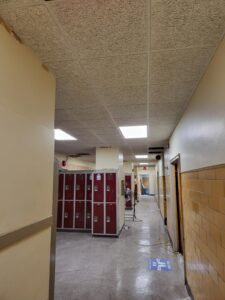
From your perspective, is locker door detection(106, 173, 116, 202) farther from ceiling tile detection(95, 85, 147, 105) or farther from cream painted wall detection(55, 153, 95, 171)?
ceiling tile detection(95, 85, 147, 105)

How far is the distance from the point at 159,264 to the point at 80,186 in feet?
11.7

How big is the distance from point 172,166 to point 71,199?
139 inches

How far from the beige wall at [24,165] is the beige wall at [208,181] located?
1438 millimetres

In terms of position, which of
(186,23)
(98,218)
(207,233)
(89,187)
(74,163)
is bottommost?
(98,218)

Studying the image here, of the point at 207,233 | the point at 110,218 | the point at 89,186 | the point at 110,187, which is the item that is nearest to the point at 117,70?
the point at 207,233

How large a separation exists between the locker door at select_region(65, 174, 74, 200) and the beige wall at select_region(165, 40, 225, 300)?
4.68 m

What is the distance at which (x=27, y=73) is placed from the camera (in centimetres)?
154

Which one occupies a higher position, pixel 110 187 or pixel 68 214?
pixel 110 187

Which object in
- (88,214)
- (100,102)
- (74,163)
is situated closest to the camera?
(100,102)

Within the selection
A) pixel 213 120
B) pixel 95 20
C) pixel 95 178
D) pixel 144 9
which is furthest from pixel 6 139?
pixel 95 178

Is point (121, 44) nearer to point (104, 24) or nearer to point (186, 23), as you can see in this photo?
point (104, 24)

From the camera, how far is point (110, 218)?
596 cm

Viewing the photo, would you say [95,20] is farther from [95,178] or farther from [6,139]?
[95,178]

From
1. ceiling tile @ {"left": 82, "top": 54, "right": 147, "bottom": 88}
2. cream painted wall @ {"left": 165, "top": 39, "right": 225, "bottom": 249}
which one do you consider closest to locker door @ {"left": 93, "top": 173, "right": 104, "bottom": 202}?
cream painted wall @ {"left": 165, "top": 39, "right": 225, "bottom": 249}
